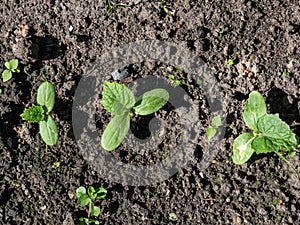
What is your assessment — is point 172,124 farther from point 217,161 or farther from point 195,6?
point 195,6

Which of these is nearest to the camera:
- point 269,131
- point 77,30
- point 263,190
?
point 269,131

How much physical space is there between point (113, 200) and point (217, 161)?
468 millimetres

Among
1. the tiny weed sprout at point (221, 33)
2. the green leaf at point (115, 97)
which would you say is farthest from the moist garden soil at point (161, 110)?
the green leaf at point (115, 97)

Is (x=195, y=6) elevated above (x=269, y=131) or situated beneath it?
elevated above

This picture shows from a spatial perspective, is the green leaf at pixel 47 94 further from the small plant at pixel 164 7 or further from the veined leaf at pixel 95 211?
the small plant at pixel 164 7

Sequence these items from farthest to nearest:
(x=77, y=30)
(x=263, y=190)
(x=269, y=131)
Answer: (x=77, y=30)
(x=263, y=190)
(x=269, y=131)

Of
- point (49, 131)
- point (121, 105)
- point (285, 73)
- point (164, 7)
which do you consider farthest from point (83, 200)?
point (285, 73)

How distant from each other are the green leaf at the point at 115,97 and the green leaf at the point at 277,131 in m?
0.53

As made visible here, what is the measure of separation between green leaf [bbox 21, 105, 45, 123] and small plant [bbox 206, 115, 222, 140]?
692 millimetres

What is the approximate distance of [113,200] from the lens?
198 cm

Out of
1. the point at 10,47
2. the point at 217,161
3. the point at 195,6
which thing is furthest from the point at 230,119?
the point at 10,47

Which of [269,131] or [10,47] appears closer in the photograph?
[269,131]

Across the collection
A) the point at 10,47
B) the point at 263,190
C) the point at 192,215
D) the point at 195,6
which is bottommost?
the point at 192,215

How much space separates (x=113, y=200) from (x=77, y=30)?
75 cm
